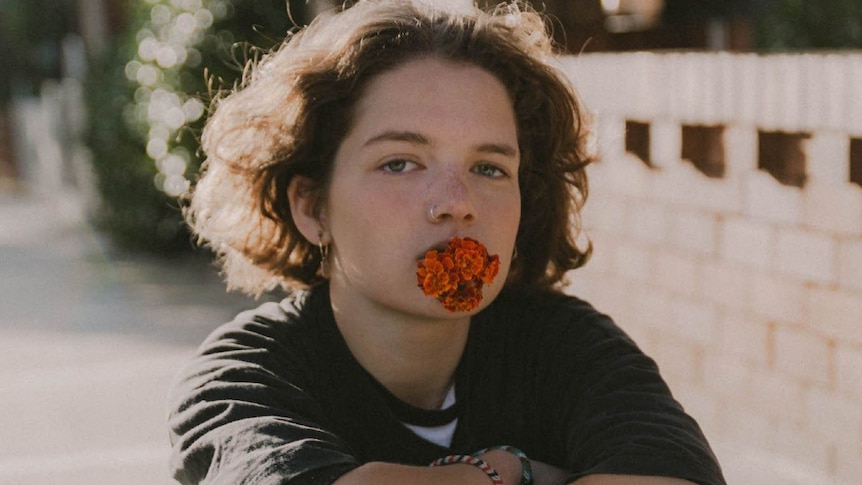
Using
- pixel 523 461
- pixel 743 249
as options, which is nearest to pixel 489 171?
pixel 523 461

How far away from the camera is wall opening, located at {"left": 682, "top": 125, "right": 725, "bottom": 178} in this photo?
363 centimetres

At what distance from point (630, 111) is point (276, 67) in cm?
185

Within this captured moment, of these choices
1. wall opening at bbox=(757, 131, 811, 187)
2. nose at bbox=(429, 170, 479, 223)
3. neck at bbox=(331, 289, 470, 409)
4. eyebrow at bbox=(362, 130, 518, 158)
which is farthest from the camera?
wall opening at bbox=(757, 131, 811, 187)

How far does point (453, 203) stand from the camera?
202cm

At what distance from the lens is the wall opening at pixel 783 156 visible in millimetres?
3277

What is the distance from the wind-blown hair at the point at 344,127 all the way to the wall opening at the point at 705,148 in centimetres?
99

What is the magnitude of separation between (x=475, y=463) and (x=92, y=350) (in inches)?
174

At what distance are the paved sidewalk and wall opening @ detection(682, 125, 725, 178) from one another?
2.15 meters

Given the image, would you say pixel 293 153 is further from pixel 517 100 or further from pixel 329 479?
pixel 329 479

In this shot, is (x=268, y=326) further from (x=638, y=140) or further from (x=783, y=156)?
(x=638, y=140)

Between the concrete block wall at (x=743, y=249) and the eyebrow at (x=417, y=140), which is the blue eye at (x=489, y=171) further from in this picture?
the concrete block wall at (x=743, y=249)

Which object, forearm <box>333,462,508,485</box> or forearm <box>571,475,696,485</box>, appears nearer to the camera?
forearm <box>333,462,508,485</box>

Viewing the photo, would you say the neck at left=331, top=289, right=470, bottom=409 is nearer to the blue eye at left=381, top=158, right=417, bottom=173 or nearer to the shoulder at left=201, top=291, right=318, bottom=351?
the shoulder at left=201, top=291, right=318, bottom=351

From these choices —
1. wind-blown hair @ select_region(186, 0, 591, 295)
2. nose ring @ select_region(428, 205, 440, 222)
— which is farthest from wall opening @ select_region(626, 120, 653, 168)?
nose ring @ select_region(428, 205, 440, 222)
